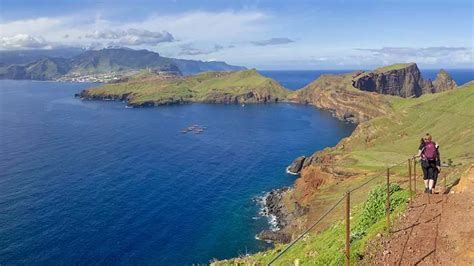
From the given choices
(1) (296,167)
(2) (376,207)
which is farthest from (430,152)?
(1) (296,167)

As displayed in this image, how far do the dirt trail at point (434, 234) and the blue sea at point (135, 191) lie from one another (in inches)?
1678

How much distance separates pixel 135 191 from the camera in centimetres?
9088

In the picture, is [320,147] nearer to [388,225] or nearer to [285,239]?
[285,239]

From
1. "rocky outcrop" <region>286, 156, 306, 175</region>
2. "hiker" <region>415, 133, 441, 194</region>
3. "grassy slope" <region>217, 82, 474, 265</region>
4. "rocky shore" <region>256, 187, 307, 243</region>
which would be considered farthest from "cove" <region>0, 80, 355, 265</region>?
"hiker" <region>415, 133, 441, 194</region>

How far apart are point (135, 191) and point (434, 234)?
76.5 m

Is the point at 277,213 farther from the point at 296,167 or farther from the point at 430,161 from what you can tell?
the point at 430,161

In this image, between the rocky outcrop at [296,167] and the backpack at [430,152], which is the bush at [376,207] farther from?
the rocky outcrop at [296,167]

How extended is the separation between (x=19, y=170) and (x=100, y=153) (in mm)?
25033

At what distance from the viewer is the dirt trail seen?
60.7 feet

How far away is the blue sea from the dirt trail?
140 ft

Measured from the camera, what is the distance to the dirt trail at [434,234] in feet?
60.7

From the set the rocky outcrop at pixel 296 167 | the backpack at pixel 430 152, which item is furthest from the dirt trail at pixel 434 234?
Result: the rocky outcrop at pixel 296 167

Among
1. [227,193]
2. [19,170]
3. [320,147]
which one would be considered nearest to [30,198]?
[19,170]

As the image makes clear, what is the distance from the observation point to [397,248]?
1995 centimetres
